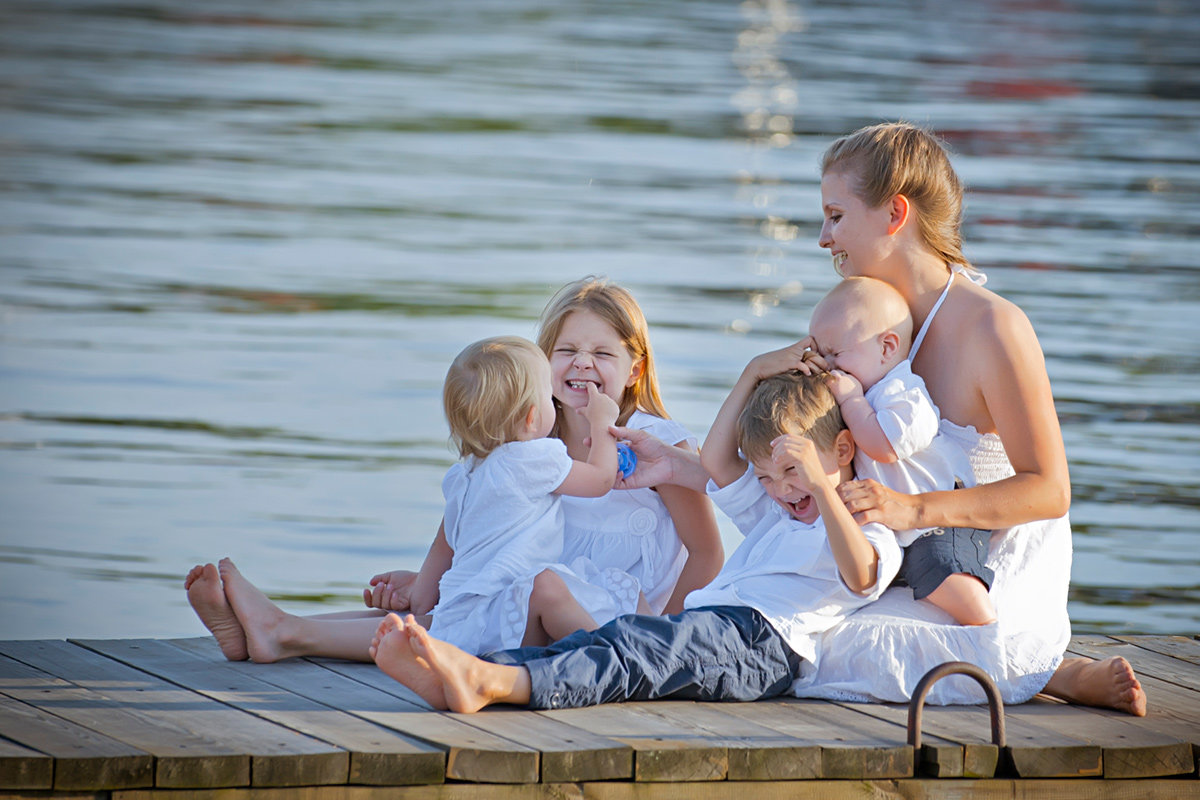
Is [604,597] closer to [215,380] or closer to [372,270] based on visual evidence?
[215,380]

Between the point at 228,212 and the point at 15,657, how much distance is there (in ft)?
38.1

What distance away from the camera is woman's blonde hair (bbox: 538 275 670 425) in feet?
15.5

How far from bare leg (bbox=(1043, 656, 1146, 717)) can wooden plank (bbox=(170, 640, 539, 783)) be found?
4.50ft

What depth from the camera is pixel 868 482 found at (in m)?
3.97

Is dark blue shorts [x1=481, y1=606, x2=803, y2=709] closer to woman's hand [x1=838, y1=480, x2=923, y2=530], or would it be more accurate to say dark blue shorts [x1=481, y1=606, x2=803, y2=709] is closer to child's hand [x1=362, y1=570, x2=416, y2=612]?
woman's hand [x1=838, y1=480, x2=923, y2=530]

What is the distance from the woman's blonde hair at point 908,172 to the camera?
427 cm

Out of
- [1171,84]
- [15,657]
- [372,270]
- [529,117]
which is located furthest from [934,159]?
[1171,84]

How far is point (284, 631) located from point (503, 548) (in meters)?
0.56

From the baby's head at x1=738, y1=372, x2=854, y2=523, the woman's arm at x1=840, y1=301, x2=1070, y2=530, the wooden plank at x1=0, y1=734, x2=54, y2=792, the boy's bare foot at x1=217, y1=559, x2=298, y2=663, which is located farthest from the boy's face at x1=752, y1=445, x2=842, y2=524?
the wooden plank at x1=0, y1=734, x2=54, y2=792

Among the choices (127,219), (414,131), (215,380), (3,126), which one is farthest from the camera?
(414,131)

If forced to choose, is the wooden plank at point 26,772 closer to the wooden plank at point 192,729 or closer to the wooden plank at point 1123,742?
the wooden plank at point 192,729

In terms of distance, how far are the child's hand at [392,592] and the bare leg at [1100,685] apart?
1.64m

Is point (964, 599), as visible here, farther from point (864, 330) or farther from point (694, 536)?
point (694, 536)

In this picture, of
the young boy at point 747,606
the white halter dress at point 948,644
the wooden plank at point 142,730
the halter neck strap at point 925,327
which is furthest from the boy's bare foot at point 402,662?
the halter neck strap at point 925,327
